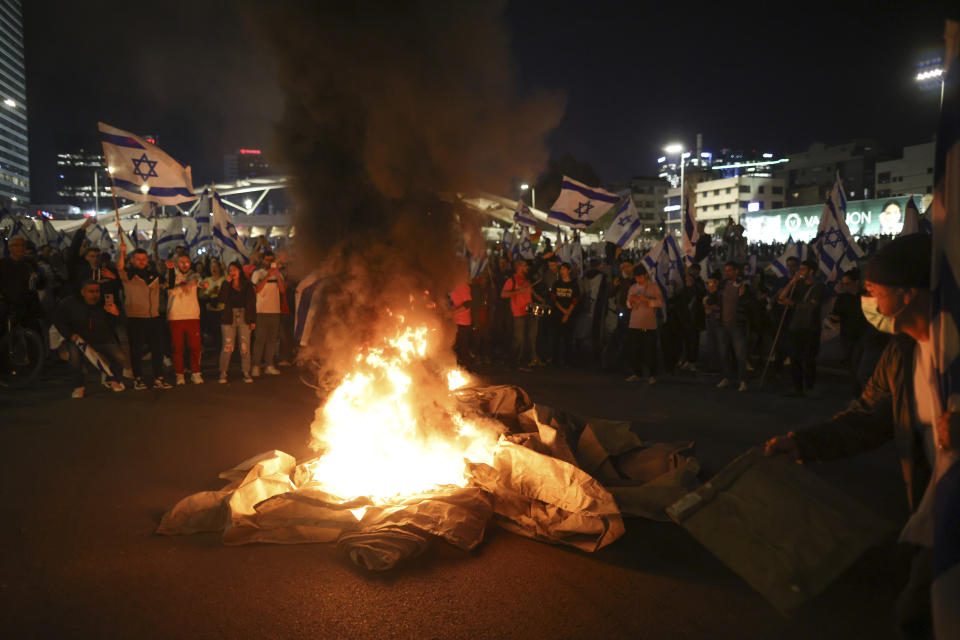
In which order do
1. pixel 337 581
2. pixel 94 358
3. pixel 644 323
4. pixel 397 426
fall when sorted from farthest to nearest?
1. pixel 644 323
2. pixel 94 358
3. pixel 397 426
4. pixel 337 581

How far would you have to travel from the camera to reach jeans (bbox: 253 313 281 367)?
10.5 m

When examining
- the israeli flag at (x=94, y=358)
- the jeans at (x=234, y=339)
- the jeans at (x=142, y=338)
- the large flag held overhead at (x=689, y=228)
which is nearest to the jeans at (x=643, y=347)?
the large flag held overhead at (x=689, y=228)

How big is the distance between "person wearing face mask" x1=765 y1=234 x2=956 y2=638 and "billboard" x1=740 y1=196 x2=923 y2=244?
3976 centimetres

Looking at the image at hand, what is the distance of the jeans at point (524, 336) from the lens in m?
11.7

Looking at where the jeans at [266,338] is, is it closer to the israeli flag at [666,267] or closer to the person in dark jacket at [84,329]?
the person in dark jacket at [84,329]

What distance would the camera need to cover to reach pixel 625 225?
1429 centimetres

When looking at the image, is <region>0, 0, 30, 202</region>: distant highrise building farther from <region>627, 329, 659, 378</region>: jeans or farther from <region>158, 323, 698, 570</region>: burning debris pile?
<region>158, 323, 698, 570</region>: burning debris pile

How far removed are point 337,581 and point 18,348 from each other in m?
9.38

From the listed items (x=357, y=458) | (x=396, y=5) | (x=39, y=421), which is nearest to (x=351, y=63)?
(x=396, y=5)

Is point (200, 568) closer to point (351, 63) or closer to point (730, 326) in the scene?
point (351, 63)

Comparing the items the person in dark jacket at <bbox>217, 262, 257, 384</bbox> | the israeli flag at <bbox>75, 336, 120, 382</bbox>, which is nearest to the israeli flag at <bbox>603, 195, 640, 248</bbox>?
the person in dark jacket at <bbox>217, 262, 257, 384</bbox>

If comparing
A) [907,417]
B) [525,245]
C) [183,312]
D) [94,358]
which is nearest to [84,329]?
[94,358]

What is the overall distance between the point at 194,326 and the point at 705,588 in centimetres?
864

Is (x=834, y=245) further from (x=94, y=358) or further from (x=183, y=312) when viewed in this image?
(x=94, y=358)
